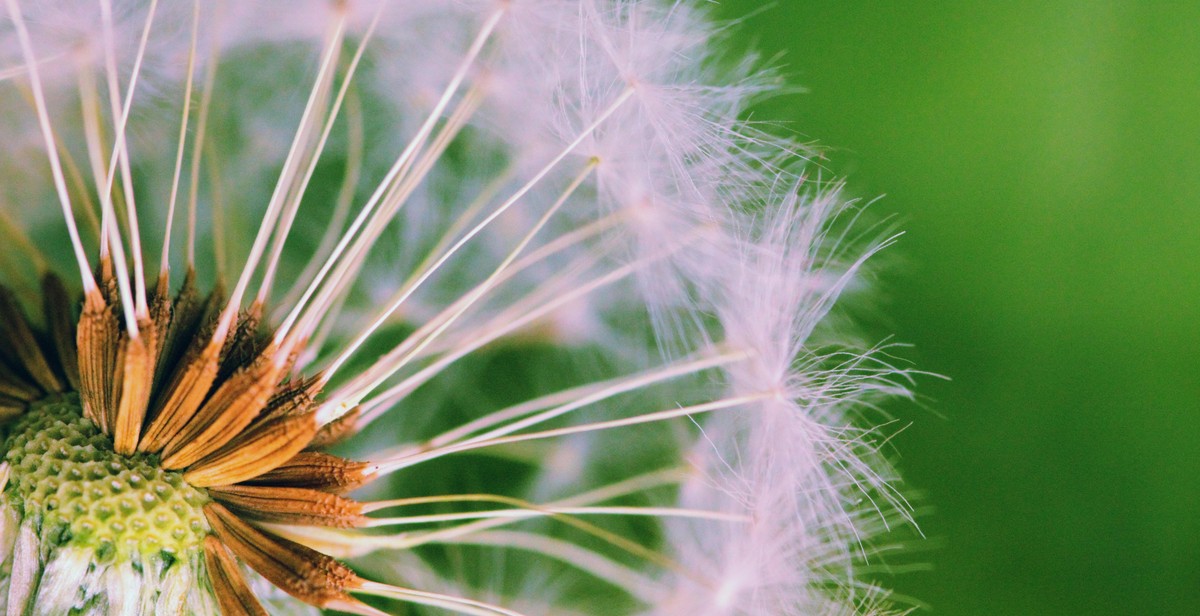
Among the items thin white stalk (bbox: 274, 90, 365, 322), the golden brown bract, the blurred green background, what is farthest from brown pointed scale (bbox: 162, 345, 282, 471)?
the blurred green background

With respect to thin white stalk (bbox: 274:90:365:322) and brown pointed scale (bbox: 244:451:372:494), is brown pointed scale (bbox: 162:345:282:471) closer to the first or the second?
brown pointed scale (bbox: 244:451:372:494)

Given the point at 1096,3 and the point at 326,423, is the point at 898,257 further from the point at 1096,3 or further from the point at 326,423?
the point at 326,423

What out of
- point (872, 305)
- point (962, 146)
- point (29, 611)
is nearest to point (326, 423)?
point (29, 611)

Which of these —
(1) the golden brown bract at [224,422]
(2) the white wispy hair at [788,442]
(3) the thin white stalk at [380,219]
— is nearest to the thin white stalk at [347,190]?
(3) the thin white stalk at [380,219]

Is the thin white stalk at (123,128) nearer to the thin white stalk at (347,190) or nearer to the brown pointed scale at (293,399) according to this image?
the brown pointed scale at (293,399)

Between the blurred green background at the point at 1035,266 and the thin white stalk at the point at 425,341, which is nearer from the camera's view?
the thin white stalk at the point at 425,341

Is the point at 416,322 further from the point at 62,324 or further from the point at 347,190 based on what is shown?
the point at 62,324

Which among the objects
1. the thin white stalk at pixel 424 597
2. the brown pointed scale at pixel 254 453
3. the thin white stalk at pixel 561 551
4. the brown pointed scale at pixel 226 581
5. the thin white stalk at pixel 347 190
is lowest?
the brown pointed scale at pixel 226 581
